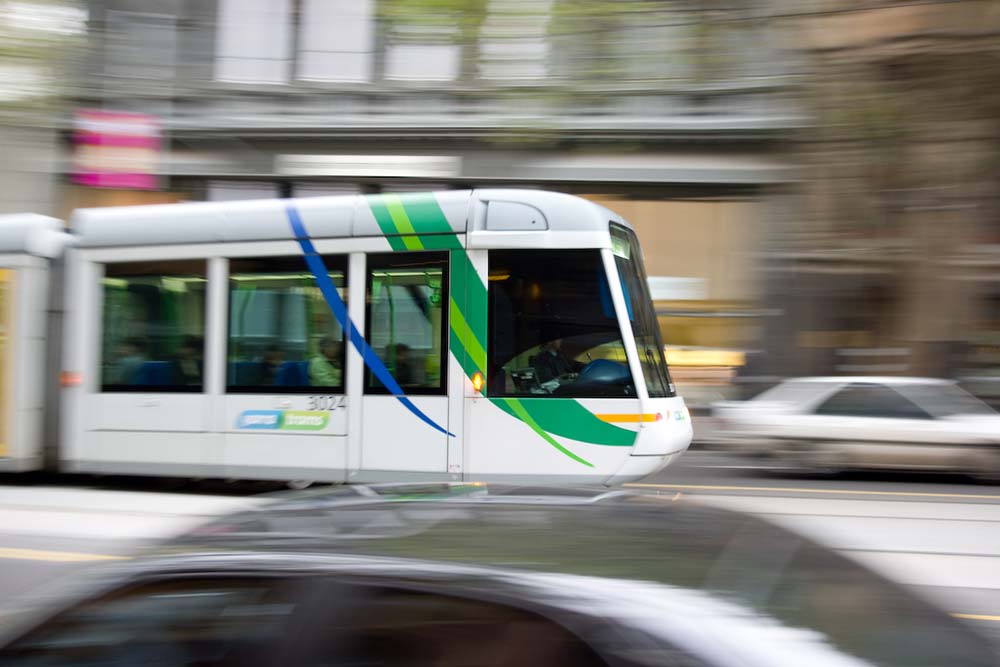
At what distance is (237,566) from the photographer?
6.85 feet

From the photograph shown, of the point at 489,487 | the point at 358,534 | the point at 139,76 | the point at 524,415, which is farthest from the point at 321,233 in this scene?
the point at 139,76

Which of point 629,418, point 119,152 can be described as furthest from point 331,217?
point 119,152

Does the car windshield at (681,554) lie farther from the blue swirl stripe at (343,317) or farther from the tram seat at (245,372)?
the tram seat at (245,372)

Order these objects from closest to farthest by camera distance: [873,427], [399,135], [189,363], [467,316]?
[467,316], [189,363], [873,427], [399,135]

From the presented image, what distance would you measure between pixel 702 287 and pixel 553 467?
10.4 meters

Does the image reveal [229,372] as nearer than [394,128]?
Yes

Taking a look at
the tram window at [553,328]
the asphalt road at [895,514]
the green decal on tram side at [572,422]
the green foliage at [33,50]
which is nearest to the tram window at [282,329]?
the tram window at [553,328]

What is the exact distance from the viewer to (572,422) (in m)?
7.96

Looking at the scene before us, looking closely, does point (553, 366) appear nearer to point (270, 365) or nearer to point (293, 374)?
point (293, 374)

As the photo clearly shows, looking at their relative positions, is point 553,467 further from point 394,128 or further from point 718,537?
point 394,128

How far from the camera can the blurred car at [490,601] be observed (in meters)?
1.83

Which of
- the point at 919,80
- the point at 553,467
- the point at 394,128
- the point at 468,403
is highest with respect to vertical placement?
the point at 394,128

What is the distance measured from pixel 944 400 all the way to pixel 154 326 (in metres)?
8.71

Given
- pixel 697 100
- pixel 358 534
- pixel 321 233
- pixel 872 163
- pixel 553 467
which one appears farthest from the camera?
pixel 697 100
